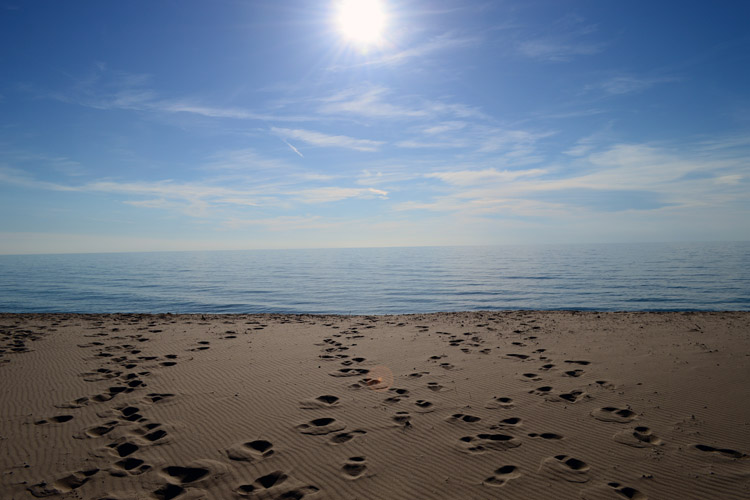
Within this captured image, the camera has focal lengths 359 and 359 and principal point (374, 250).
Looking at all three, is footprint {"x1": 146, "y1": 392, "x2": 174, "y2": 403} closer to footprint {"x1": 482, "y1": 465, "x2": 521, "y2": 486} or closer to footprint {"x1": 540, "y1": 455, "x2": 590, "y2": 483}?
footprint {"x1": 482, "y1": 465, "x2": 521, "y2": 486}

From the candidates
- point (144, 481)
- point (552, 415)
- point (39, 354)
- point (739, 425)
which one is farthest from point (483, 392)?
point (39, 354)

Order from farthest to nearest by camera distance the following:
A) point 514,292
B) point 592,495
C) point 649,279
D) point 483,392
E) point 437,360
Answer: point 649,279
point 514,292
point 437,360
point 483,392
point 592,495

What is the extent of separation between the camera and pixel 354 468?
448 centimetres

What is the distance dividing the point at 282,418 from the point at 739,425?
23.0ft

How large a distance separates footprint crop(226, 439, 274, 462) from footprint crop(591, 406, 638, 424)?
5105 millimetres

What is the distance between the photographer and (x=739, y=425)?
5371 millimetres

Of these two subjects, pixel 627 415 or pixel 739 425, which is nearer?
pixel 739 425

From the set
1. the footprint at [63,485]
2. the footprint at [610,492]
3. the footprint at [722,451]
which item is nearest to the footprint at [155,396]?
the footprint at [63,485]

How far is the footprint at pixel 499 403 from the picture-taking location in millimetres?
A: 6258

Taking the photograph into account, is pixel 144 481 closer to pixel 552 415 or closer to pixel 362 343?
pixel 552 415

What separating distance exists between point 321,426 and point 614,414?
4.76 metres

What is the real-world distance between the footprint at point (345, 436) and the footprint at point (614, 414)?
3808 millimetres

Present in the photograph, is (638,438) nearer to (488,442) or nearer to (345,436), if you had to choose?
(488,442)

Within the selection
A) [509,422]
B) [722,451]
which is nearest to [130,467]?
[509,422]
